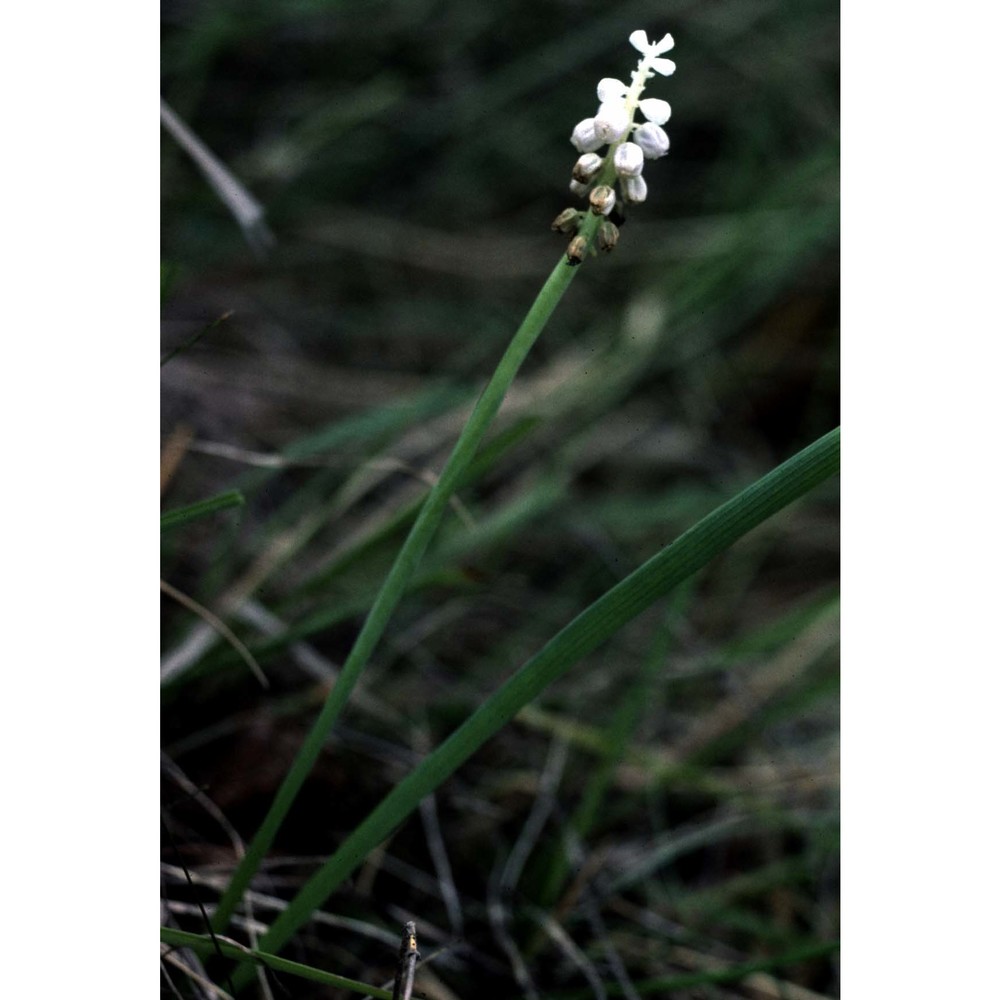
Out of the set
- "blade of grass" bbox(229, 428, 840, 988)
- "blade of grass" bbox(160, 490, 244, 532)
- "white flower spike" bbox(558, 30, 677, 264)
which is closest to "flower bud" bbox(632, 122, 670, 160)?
"white flower spike" bbox(558, 30, 677, 264)

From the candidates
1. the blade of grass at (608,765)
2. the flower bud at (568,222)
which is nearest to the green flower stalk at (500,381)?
the flower bud at (568,222)

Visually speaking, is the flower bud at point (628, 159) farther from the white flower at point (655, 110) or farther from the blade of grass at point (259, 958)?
the blade of grass at point (259, 958)

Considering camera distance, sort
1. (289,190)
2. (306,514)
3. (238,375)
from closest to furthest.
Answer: (306,514), (238,375), (289,190)

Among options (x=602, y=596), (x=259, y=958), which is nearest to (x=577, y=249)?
(x=602, y=596)

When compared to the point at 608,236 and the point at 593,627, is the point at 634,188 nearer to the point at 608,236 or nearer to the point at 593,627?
the point at 608,236

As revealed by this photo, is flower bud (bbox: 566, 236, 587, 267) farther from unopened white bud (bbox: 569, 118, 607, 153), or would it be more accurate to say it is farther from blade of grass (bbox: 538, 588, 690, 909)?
blade of grass (bbox: 538, 588, 690, 909)
